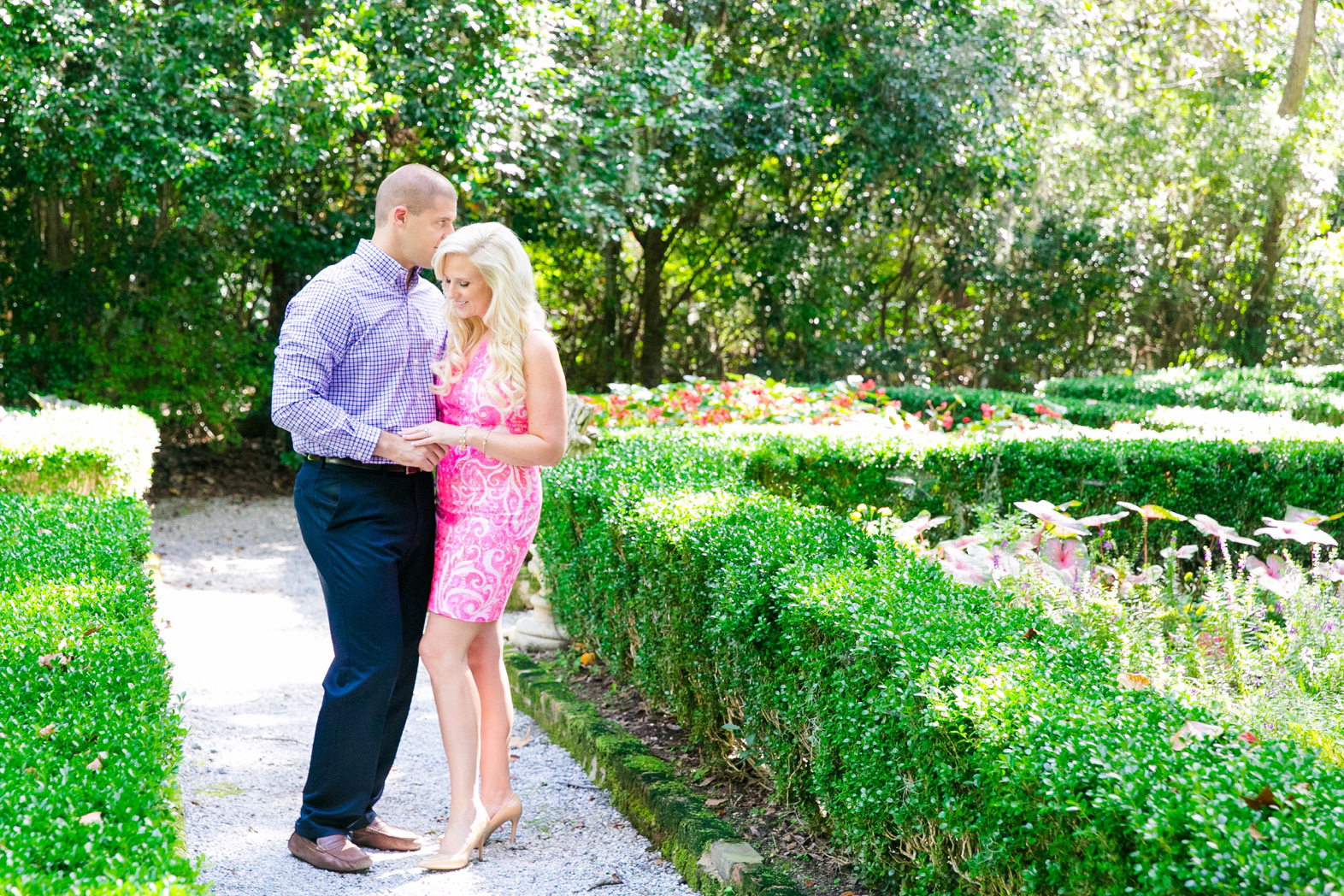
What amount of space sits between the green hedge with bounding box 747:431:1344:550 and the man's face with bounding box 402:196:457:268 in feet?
8.74

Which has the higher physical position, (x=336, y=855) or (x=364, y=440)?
(x=364, y=440)

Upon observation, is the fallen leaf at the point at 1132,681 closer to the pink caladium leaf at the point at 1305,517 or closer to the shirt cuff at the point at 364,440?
the shirt cuff at the point at 364,440

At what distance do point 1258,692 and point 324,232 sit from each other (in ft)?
31.7

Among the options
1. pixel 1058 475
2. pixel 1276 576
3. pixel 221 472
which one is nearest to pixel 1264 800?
pixel 1276 576

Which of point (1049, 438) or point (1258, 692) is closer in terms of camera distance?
point (1258, 692)

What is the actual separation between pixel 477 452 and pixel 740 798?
1.43m

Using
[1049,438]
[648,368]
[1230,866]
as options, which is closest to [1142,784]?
[1230,866]

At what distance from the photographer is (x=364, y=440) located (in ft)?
10.0

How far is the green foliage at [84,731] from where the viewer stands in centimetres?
172

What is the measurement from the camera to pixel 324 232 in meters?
10.7

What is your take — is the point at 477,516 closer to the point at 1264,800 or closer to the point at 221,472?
the point at 1264,800

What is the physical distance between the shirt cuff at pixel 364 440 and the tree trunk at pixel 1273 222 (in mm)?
16539

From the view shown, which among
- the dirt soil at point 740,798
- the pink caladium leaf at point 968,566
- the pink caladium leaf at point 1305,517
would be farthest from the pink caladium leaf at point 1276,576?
the dirt soil at point 740,798

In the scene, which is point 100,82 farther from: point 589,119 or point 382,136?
point 589,119
